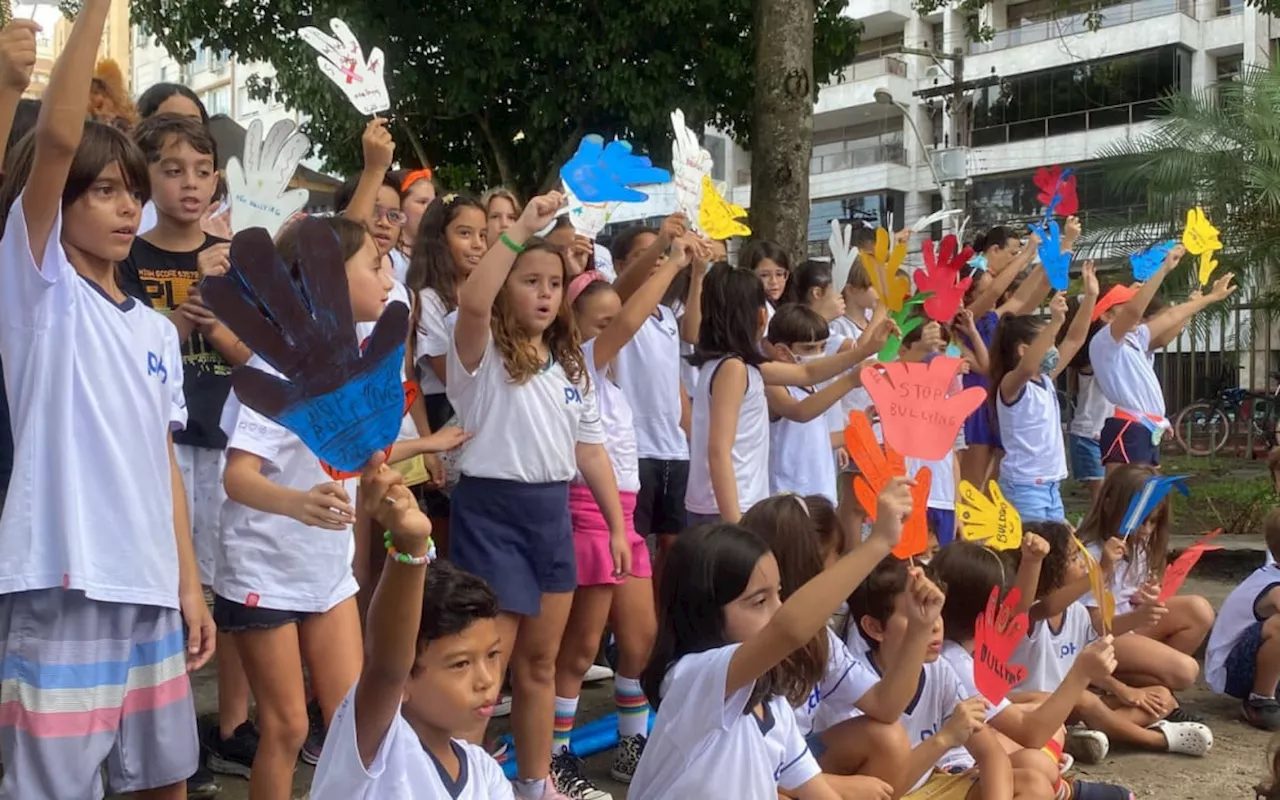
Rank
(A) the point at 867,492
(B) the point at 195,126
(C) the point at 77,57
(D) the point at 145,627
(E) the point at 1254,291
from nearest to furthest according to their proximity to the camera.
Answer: (C) the point at 77,57
(D) the point at 145,627
(A) the point at 867,492
(B) the point at 195,126
(E) the point at 1254,291

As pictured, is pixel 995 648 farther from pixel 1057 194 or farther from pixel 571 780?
pixel 1057 194

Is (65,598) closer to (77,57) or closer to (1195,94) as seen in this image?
(77,57)

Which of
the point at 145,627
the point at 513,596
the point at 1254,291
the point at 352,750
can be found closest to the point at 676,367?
the point at 513,596

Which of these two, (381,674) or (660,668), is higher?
(381,674)

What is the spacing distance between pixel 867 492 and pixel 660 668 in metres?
0.54

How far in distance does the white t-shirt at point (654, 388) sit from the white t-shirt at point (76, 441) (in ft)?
6.74

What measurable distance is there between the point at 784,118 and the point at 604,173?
9.88 feet

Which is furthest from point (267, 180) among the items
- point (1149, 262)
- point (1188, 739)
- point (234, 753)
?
point (1149, 262)

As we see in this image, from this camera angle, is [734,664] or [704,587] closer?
[734,664]

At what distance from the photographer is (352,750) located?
5.89 ft

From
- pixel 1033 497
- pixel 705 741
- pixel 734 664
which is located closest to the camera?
pixel 734 664

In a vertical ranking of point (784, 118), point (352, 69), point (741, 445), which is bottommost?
point (741, 445)

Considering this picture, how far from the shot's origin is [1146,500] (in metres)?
3.70

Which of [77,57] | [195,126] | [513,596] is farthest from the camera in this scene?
A: [513,596]
